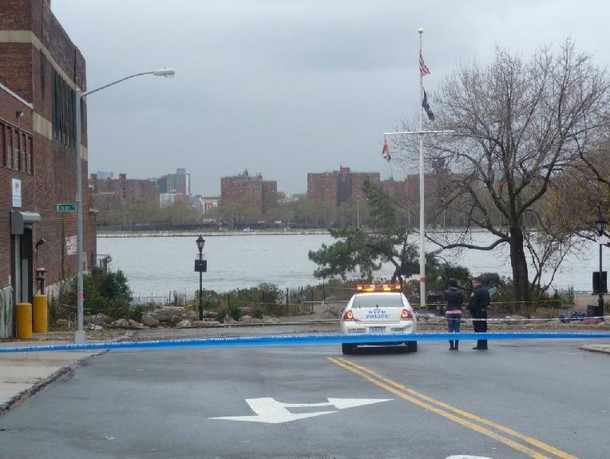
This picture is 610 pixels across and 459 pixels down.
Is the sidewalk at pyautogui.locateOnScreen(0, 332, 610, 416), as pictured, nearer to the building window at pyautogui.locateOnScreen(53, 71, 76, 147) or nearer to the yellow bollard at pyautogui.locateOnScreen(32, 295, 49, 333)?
the yellow bollard at pyautogui.locateOnScreen(32, 295, 49, 333)

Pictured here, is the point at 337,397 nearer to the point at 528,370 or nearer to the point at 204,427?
the point at 204,427

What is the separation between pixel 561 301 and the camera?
50.4 metres

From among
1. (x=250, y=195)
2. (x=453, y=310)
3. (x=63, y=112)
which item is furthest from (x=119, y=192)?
(x=453, y=310)

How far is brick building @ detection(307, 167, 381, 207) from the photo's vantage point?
140500mm

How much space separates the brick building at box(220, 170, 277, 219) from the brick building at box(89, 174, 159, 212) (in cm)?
1302

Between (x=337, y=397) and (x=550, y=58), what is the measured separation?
34510 mm

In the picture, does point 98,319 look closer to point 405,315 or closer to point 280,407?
point 405,315

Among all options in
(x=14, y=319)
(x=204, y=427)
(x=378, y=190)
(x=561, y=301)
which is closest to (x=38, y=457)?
(x=204, y=427)

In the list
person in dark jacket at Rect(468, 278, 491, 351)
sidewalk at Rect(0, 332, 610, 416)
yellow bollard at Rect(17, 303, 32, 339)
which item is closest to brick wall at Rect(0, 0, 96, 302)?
yellow bollard at Rect(17, 303, 32, 339)

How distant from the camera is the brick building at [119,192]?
14075 cm

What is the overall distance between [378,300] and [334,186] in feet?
415

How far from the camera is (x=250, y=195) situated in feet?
576

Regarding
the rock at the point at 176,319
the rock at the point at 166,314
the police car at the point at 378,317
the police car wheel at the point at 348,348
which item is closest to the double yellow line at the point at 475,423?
the police car at the point at 378,317

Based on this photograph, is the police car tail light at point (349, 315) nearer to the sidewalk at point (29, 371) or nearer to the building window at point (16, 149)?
the sidewalk at point (29, 371)
